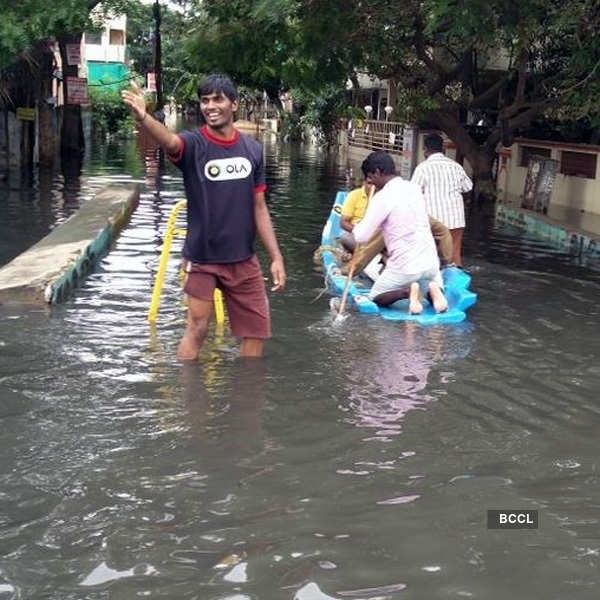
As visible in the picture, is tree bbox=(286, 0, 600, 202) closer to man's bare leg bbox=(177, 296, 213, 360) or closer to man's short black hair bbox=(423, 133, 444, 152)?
man's short black hair bbox=(423, 133, 444, 152)

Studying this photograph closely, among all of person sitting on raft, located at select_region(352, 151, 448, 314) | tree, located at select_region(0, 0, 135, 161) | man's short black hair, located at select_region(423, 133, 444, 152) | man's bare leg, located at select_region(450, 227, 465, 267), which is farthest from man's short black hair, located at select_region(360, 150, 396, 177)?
tree, located at select_region(0, 0, 135, 161)

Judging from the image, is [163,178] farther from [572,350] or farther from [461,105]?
[572,350]

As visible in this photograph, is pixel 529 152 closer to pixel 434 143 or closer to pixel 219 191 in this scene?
pixel 434 143

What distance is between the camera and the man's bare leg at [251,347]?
5.76 metres

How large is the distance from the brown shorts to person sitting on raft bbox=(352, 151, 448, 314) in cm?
202

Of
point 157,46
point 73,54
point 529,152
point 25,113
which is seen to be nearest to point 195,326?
point 529,152

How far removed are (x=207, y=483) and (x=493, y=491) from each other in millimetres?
1294

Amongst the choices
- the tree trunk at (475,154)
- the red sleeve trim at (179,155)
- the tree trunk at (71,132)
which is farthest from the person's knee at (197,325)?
the tree trunk at (71,132)

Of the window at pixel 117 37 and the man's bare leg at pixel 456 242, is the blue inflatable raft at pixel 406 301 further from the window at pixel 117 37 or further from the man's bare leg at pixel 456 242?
the window at pixel 117 37

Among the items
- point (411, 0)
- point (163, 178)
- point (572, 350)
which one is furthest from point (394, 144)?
point (572, 350)

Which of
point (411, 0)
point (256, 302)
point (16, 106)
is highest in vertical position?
point (411, 0)

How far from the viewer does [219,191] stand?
507 cm

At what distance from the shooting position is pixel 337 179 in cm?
2497

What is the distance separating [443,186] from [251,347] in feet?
13.7
